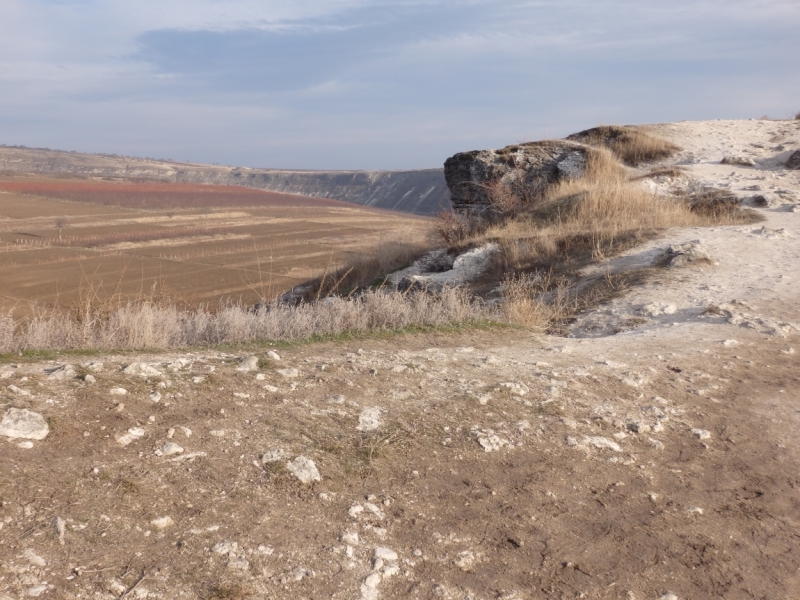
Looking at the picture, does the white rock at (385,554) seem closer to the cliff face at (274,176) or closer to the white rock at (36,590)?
the white rock at (36,590)

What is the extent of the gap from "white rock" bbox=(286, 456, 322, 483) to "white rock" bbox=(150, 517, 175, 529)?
66 cm

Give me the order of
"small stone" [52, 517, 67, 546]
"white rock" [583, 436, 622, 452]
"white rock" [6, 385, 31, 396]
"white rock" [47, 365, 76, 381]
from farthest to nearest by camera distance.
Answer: "white rock" [583, 436, 622, 452] → "white rock" [47, 365, 76, 381] → "white rock" [6, 385, 31, 396] → "small stone" [52, 517, 67, 546]

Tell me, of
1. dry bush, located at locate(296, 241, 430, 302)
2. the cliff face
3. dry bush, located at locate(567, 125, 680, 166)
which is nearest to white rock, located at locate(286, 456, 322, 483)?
dry bush, located at locate(296, 241, 430, 302)

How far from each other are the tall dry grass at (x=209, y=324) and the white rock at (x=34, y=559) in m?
2.83

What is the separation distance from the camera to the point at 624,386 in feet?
16.6

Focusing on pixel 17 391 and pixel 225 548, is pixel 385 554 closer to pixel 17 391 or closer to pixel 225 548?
pixel 225 548

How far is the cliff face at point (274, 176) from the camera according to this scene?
107 meters

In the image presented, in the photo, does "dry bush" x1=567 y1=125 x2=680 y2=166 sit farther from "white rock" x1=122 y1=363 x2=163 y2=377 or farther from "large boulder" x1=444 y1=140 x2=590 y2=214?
"white rock" x1=122 y1=363 x2=163 y2=377

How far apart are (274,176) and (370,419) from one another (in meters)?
138

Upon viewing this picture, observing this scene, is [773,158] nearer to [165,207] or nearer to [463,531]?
[463,531]

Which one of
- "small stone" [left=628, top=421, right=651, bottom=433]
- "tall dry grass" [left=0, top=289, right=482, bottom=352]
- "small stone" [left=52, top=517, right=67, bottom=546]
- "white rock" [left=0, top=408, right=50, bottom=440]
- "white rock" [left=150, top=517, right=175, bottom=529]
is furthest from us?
"tall dry grass" [left=0, top=289, right=482, bottom=352]

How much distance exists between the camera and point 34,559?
244 centimetres

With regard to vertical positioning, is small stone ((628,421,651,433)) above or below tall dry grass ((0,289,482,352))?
below

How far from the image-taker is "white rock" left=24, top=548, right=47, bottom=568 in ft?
7.96
